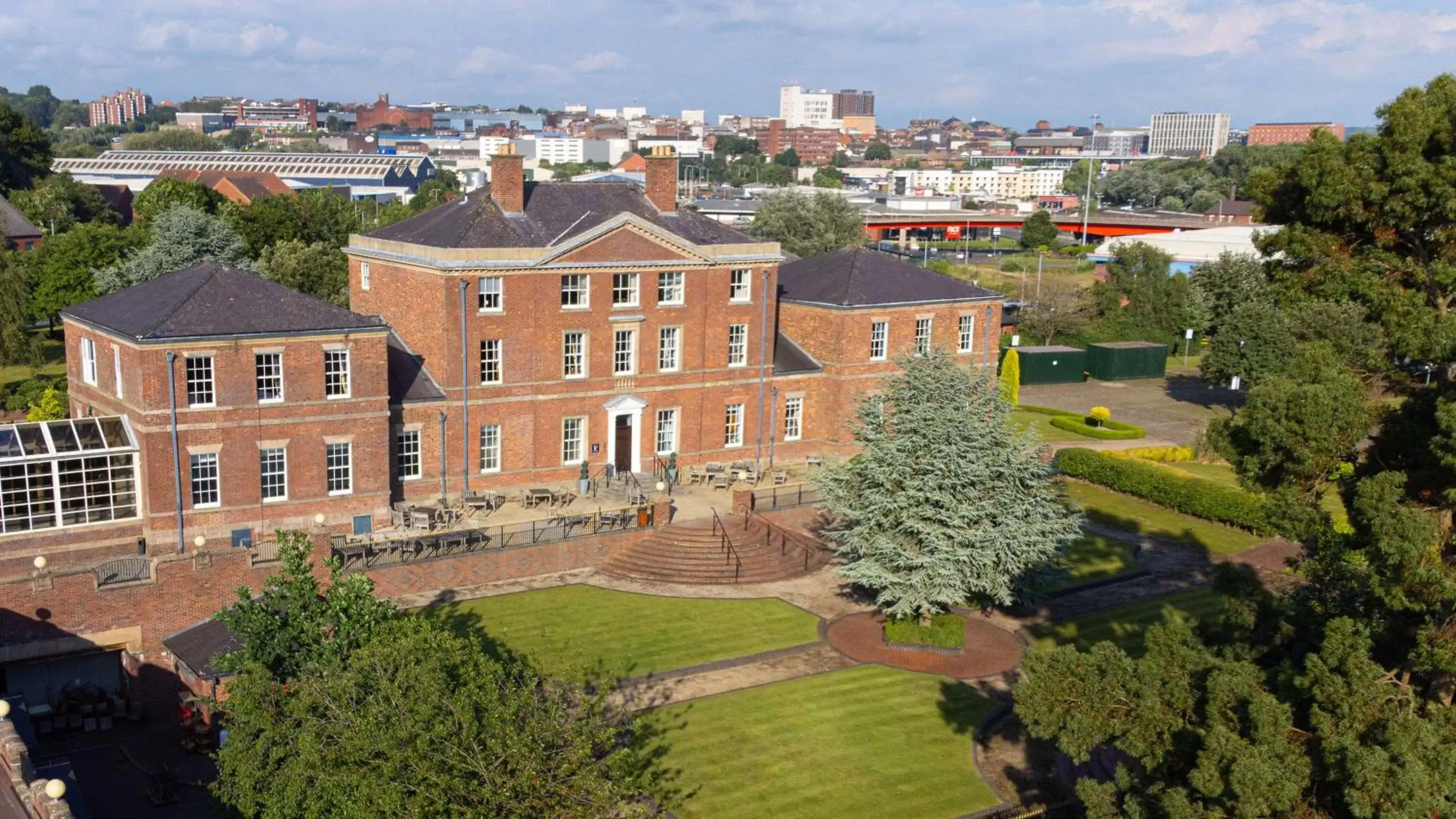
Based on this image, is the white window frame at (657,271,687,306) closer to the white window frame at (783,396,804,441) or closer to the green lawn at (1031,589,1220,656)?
the white window frame at (783,396,804,441)

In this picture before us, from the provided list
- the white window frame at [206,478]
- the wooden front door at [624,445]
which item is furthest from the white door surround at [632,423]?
the white window frame at [206,478]

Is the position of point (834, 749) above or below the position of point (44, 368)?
below

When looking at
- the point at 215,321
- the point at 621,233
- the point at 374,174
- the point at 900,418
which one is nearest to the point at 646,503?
the point at 621,233

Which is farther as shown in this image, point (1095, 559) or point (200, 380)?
point (1095, 559)

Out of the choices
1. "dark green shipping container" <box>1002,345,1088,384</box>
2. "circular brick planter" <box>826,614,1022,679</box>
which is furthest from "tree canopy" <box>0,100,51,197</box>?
"circular brick planter" <box>826,614,1022,679</box>

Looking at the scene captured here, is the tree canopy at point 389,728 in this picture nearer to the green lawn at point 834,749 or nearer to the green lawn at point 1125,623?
the green lawn at point 834,749

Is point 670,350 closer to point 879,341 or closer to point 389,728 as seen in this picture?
point 879,341

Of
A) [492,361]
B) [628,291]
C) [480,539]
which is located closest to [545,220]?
[628,291]
